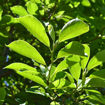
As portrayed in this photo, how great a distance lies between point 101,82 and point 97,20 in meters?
0.94

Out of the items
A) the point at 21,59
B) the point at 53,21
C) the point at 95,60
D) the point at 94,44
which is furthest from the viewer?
the point at 21,59

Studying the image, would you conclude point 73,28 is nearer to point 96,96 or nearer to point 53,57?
point 96,96

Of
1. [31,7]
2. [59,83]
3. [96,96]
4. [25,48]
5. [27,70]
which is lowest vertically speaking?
[96,96]

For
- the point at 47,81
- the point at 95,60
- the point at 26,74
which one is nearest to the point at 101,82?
the point at 95,60

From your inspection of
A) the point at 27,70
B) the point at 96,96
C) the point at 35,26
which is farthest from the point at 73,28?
the point at 96,96

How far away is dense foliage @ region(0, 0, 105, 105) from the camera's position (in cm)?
82

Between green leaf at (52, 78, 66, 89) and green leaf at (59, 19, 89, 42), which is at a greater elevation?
green leaf at (59, 19, 89, 42)

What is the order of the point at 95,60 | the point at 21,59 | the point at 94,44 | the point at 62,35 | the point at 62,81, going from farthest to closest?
the point at 21,59 < the point at 94,44 < the point at 62,81 < the point at 95,60 < the point at 62,35

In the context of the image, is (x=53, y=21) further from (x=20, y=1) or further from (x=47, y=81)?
(x=47, y=81)

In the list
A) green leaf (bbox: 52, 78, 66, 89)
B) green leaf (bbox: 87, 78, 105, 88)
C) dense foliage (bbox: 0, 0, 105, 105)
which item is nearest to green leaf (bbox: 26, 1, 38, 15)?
dense foliage (bbox: 0, 0, 105, 105)

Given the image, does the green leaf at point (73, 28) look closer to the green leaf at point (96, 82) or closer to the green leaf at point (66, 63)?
the green leaf at point (66, 63)

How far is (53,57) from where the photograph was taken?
165 centimetres

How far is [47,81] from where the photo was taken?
1048 mm

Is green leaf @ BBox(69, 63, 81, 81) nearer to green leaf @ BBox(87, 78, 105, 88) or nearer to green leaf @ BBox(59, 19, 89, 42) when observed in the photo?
green leaf @ BBox(87, 78, 105, 88)
